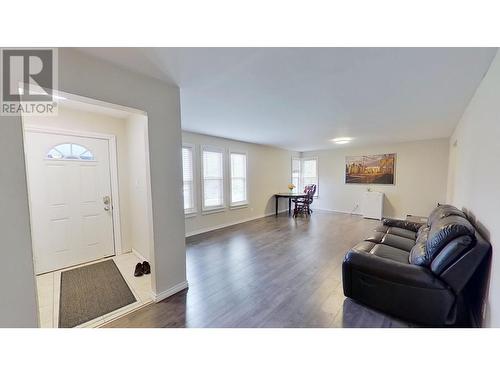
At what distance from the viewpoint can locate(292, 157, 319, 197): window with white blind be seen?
785 cm

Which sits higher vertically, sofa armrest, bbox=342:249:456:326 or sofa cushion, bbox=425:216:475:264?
sofa cushion, bbox=425:216:475:264

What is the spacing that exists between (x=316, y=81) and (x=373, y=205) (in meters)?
5.46

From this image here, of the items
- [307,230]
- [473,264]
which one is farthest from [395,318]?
[307,230]

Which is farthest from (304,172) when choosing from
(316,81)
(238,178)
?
(316,81)

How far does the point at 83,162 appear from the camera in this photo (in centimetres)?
303

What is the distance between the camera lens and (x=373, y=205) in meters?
6.21

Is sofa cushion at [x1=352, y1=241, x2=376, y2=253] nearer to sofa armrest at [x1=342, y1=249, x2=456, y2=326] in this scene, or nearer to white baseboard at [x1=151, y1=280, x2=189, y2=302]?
sofa armrest at [x1=342, y1=249, x2=456, y2=326]

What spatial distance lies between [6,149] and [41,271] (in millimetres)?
2441

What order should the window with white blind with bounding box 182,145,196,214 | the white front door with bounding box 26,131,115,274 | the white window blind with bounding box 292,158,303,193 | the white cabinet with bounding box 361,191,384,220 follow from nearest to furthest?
the white front door with bounding box 26,131,115,274 → the window with white blind with bounding box 182,145,196,214 → the white cabinet with bounding box 361,191,384,220 → the white window blind with bounding box 292,158,303,193

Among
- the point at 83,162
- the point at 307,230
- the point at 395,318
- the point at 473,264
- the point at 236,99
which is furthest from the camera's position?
the point at 307,230

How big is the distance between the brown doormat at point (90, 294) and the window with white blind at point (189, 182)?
1.95m

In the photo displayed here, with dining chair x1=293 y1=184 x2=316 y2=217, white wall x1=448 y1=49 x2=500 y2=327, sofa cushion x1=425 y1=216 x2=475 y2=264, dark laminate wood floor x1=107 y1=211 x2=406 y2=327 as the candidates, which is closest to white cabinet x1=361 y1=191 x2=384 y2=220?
dining chair x1=293 y1=184 x2=316 y2=217

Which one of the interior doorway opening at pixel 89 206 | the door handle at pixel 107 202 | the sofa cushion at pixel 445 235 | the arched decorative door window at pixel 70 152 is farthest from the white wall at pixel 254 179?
the sofa cushion at pixel 445 235
